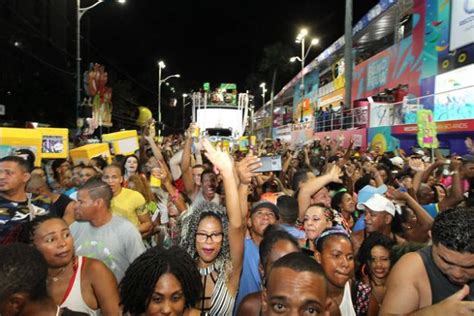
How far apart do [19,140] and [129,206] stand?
7.96 ft

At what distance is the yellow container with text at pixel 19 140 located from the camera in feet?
A: 21.5

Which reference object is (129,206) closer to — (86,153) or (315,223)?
(315,223)

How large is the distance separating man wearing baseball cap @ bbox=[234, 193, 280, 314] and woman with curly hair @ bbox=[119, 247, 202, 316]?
0.79m

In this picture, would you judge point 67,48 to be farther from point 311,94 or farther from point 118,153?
point 118,153

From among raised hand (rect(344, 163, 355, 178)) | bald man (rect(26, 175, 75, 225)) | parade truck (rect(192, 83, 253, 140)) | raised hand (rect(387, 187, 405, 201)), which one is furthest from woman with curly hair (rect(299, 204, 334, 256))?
parade truck (rect(192, 83, 253, 140))

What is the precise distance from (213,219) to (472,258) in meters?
1.82

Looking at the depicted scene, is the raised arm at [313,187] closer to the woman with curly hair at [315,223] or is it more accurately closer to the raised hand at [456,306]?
the woman with curly hair at [315,223]

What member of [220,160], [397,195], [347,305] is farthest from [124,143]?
[347,305]

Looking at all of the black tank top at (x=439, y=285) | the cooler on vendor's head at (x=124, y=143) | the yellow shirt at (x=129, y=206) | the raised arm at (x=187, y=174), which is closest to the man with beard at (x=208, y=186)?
the raised arm at (x=187, y=174)

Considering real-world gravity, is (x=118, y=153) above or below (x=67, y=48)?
below

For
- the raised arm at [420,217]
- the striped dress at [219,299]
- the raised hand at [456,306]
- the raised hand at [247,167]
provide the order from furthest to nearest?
the raised arm at [420,217] → the raised hand at [247,167] → the striped dress at [219,299] → the raised hand at [456,306]

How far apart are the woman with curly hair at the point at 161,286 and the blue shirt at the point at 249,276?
0.69m

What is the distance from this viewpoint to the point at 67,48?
36.7 m

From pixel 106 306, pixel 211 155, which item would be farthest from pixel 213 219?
pixel 106 306
